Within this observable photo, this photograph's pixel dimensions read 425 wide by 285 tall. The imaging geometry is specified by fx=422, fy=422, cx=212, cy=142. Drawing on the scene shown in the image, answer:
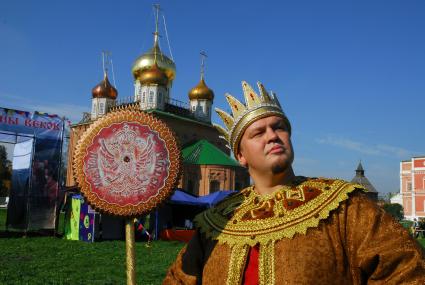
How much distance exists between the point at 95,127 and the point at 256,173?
43.1 inches

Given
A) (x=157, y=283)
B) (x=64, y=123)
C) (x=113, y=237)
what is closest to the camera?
(x=157, y=283)

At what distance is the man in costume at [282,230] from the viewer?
6.56 feet

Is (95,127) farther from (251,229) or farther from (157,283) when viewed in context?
(157,283)

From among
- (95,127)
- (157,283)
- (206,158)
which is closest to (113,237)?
(157,283)

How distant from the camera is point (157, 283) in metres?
8.22

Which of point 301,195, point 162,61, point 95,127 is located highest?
point 162,61

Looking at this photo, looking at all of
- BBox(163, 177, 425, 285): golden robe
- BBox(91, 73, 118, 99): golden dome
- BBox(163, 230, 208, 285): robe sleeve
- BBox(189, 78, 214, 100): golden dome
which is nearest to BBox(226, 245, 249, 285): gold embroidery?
BBox(163, 177, 425, 285): golden robe

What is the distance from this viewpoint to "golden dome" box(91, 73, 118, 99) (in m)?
43.6

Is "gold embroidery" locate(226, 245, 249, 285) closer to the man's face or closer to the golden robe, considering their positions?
the golden robe

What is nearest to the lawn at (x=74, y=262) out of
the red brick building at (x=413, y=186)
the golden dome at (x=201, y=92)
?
the golden dome at (x=201, y=92)

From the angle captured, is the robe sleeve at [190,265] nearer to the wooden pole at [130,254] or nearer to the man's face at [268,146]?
the wooden pole at [130,254]

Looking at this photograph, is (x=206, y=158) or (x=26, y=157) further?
(x=206, y=158)

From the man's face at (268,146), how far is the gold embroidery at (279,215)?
0.18 meters

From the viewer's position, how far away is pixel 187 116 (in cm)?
4241
